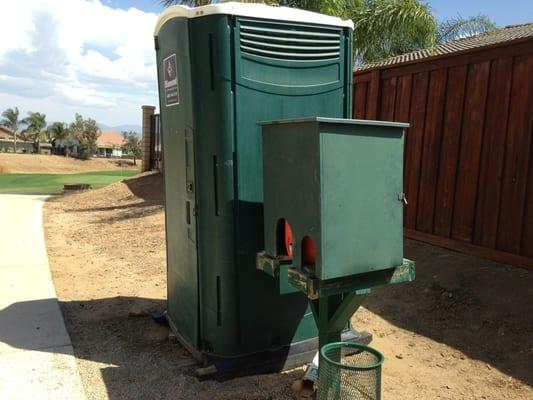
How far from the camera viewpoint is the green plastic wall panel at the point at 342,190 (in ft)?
8.41

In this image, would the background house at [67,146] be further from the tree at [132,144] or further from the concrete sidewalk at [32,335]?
the concrete sidewalk at [32,335]

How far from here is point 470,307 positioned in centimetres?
451

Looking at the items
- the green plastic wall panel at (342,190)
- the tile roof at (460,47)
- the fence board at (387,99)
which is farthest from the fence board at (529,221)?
the green plastic wall panel at (342,190)

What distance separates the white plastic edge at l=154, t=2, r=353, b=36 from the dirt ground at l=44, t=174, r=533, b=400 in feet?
8.10

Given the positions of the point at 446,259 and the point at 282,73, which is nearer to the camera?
the point at 282,73

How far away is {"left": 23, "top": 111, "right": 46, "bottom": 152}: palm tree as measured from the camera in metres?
95.6

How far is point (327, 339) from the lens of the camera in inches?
119

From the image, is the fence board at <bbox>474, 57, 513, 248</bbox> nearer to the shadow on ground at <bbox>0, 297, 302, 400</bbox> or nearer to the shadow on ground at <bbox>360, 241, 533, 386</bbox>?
the shadow on ground at <bbox>360, 241, 533, 386</bbox>

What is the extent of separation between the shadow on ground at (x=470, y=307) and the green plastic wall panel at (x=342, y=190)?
163 centimetres

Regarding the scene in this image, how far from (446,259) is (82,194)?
12942mm

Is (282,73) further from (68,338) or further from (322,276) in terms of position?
(68,338)

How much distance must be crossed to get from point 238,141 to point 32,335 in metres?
2.58

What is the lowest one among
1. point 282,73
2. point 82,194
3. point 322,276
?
point 82,194

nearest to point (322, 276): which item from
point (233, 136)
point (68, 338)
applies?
point (233, 136)
